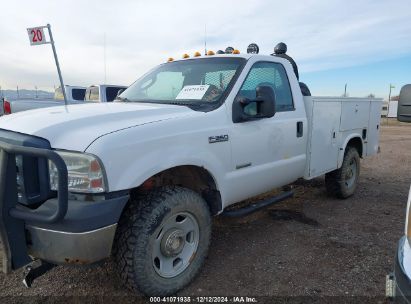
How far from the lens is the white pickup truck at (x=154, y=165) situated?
2.26m

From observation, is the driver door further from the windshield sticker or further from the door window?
the windshield sticker

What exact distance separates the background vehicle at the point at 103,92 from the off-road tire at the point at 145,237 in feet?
27.8

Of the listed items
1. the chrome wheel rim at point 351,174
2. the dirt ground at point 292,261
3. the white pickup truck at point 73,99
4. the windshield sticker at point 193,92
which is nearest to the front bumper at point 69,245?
the dirt ground at point 292,261

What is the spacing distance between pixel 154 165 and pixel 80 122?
A: 0.59 metres

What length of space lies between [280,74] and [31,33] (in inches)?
228

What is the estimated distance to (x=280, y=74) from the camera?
4.12 m

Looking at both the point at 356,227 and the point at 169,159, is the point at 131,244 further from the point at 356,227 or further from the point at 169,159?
the point at 356,227

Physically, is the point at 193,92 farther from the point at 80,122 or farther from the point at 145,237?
the point at 145,237

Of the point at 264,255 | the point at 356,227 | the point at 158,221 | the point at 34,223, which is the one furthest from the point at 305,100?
the point at 34,223

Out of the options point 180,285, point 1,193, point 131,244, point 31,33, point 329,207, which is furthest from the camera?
point 31,33

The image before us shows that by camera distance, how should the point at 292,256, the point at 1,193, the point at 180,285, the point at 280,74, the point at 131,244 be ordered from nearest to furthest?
1. the point at 1,193
2. the point at 131,244
3. the point at 180,285
4. the point at 292,256
5. the point at 280,74

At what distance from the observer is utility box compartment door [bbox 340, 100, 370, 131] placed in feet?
16.3

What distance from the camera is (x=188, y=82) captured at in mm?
3678

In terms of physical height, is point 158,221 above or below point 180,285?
above
